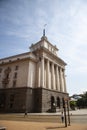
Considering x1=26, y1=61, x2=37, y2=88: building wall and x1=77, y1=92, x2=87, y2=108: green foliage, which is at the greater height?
x1=26, y1=61, x2=37, y2=88: building wall

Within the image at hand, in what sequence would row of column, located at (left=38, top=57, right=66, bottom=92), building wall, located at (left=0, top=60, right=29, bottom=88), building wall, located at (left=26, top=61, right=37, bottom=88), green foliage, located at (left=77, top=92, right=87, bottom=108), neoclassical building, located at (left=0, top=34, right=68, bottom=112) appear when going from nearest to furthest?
neoclassical building, located at (left=0, top=34, right=68, bottom=112) < building wall, located at (left=26, top=61, right=37, bottom=88) < building wall, located at (left=0, top=60, right=29, bottom=88) < row of column, located at (left=38, top=57, right=66, bottom=92) < green foliage, located at (left=77, top=92, right=87, bottom=108)

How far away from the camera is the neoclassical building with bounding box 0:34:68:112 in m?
43.6

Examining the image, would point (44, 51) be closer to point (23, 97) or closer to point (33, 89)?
point (33, 89)

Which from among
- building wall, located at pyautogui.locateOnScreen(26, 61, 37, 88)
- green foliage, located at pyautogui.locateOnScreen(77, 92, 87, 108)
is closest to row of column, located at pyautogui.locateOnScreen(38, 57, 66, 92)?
building wall, located at pyautogui.locateOnScreen(26, 61, 37, 88)

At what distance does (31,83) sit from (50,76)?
995 cm

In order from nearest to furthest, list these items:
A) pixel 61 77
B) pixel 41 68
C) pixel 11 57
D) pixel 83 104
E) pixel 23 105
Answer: pixel 23 105, pixel 41 68, pixel 11 57, pixel 61 77, pixel 83 104

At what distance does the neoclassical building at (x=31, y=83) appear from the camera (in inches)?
1718

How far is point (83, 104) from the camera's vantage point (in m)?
87.4

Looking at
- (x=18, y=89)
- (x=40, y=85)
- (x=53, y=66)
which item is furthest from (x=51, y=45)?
(x=18, y=89)

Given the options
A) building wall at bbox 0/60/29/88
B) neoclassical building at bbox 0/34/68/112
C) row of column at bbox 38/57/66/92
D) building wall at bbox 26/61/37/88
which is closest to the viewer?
neoclassical building at bbox 0/34/68/112

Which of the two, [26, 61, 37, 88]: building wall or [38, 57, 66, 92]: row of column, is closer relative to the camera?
[26, 61, 37, 88]: building wall

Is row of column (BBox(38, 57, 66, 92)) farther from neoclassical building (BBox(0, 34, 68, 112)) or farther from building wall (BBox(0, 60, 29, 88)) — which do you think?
building wall (BBox(0, 60, 29, 88))

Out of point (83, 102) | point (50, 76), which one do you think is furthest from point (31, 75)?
point (83, 102)

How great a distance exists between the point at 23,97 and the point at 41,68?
11872mm
